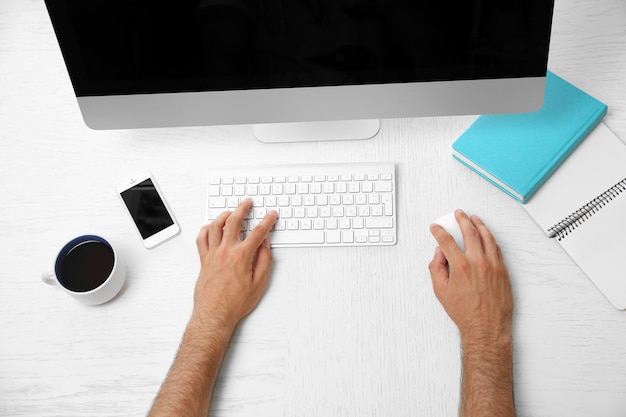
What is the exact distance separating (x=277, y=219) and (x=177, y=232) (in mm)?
166

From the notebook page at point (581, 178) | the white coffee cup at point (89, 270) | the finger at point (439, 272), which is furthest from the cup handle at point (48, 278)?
the notebook page at point (581, 178)

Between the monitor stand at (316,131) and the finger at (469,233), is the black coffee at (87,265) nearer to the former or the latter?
the monitor stand at (316,131)

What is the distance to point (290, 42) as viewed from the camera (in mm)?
750

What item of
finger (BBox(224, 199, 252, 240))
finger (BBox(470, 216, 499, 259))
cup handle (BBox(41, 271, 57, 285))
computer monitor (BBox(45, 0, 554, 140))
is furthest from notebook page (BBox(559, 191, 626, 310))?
cup handle (BBox(41, 271, 57, 285))

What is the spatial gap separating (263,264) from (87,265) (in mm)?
271

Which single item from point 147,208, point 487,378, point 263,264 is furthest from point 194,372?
point 487,378

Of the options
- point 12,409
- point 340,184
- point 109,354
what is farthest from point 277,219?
point 12,409

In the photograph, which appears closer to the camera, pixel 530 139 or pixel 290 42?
pixel 290 42

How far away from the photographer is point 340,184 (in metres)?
0.89

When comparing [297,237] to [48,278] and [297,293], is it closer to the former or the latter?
[297,293]

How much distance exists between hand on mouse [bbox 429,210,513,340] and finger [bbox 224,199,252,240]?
299 millimetres

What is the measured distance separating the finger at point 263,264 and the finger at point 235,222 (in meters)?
0.05

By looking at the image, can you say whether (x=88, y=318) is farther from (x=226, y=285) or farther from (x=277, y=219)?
(x=277, y=219)

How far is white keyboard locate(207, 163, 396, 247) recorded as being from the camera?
0.87 metres
